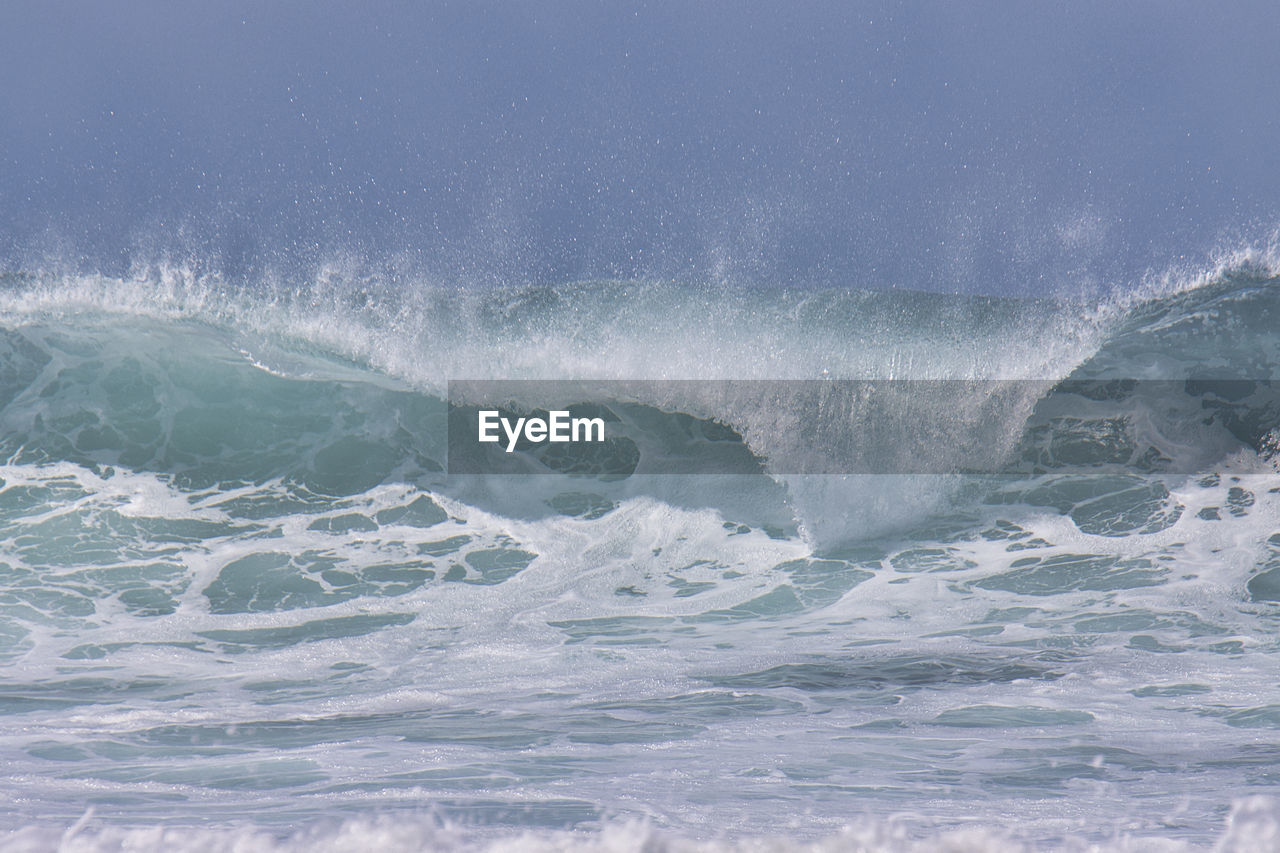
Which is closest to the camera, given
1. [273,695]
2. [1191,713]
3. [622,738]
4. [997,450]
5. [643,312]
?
[622,738]

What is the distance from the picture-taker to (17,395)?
961cm

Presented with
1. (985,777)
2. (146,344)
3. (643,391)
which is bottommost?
(985,777)

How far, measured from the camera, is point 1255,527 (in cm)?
854

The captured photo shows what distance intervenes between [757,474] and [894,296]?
10.3 feet

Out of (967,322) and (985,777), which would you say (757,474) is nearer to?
(967,322)

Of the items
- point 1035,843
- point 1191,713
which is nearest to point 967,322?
point 1191,713

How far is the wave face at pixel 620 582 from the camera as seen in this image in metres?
3.86

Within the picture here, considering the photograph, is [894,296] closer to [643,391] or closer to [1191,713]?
[643,391]

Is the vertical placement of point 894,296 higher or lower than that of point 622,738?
higher

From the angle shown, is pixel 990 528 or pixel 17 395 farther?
pixel 17 395

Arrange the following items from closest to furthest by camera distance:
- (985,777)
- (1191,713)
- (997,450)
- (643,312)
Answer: (985,777), (1191,713), (997,450), (643,312)

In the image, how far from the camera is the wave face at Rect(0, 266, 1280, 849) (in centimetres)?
386

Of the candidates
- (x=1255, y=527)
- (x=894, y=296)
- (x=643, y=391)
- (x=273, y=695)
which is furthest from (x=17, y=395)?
(x=1255, y=527)

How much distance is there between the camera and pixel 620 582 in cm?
834
